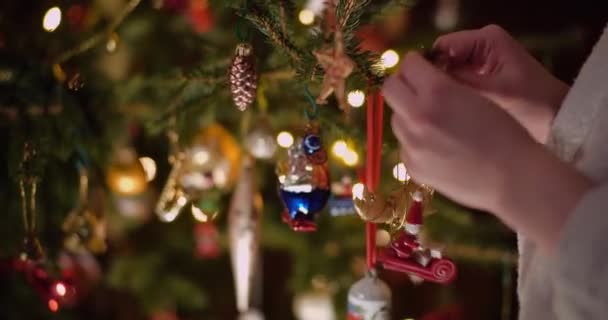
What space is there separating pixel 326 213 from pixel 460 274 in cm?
56

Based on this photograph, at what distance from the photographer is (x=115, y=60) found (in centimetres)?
119

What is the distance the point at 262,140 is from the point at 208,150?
5.1 inches

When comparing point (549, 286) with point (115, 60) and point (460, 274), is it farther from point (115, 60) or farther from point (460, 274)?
point (460, 274)

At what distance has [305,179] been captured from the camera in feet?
2.29

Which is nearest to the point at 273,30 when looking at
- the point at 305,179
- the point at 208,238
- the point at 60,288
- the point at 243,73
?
the point at 243,73

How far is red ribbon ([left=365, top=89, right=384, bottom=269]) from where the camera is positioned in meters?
0.63

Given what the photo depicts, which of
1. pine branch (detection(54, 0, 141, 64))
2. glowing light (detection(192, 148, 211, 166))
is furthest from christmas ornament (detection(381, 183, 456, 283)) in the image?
pine branch (detection(54, 0, 141, 64))

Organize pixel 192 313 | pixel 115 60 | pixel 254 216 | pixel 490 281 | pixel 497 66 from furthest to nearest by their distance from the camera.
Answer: pixel 490 281
pixel 192 313
pixel 115 60
pixel 254 216
pixel 497 66

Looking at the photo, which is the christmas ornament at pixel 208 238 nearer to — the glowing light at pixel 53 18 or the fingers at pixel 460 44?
the glowing light at pixel 53 18

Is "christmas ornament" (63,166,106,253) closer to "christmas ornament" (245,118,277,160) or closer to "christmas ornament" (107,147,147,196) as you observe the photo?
"christmas ornament" (107,147,147,196)

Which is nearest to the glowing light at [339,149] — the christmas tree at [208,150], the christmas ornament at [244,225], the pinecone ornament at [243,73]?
the christmas tree at [208,150]

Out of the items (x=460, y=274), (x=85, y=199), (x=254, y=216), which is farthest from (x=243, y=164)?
(x=460, y=274)

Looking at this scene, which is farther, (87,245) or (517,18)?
(517,18)

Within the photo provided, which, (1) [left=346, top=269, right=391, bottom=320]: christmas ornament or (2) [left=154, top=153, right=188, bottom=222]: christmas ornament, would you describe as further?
(2) [left=154, top=153, right=188, bottom=222]: christmas ornament
